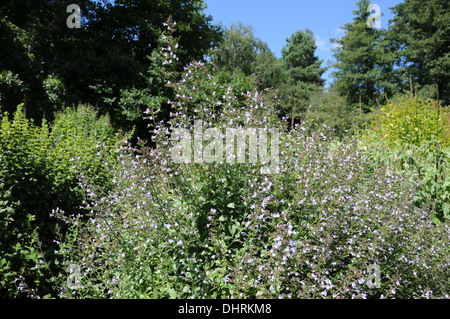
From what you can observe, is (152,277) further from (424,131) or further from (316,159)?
(424,131)

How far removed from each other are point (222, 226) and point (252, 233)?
0.32 meters

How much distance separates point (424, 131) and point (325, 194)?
512 centimetres

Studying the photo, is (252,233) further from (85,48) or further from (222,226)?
(85,48)

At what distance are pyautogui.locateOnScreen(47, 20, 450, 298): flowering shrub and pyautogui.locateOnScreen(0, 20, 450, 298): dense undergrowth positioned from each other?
17 millimetres

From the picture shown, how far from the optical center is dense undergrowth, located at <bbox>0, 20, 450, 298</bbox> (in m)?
2.54

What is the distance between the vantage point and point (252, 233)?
256 centimetres

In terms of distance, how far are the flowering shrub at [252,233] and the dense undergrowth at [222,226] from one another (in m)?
0.02

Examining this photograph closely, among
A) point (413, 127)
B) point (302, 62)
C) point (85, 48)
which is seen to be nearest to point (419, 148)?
point (413, 127)

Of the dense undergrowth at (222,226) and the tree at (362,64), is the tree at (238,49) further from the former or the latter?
the dense undergrowth at (222,226)

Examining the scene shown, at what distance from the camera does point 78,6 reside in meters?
14.4

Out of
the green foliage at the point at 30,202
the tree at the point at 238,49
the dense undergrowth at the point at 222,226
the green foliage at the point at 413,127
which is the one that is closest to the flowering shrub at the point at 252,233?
the dense undergrowth at the point at 222,226

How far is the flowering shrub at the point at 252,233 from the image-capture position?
251 cm

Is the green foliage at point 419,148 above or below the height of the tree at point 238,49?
below

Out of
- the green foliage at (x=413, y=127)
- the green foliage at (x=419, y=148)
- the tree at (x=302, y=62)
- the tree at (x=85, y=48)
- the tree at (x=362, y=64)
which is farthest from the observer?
the tree at (x=302, y=62)
